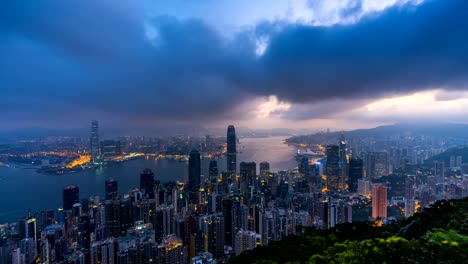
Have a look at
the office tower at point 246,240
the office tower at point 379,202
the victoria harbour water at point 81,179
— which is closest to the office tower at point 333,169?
the victoria harbour water at point 81,179

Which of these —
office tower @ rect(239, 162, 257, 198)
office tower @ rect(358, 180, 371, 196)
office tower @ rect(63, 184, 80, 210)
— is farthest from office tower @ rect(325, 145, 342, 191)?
office tower @ rect(63, 184, 80, 210)

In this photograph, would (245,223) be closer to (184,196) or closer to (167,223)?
(167,223)

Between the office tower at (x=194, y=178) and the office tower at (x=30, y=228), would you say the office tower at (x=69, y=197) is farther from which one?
the office tower at (x=194, y=178)

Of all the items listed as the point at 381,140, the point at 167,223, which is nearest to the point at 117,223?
the point at 167,223

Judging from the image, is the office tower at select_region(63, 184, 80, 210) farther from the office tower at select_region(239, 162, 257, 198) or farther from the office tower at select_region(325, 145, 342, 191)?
the office tower at select_region(325, 145, 342, 191)

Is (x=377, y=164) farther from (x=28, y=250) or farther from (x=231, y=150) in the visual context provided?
(x=28, y=250)
